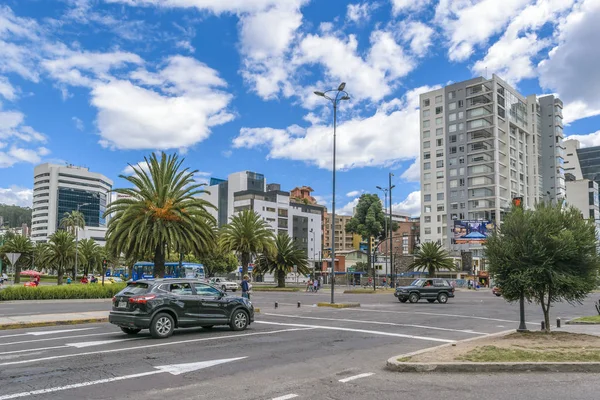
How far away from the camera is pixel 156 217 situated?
95.7 ft

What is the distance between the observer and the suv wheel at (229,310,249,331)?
1490cm

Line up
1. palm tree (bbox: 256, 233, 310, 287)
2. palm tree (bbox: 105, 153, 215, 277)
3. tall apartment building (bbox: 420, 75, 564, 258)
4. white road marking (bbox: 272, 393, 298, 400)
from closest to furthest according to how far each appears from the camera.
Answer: white road marking (bbox: 272, 393, 298, 400) < palm tree (bbox: 105, 153, 215, 277) < palm tree (bbox: 256, 233, 310, 287) < tall apartment building (bbox: 420, 75, 564, 258)

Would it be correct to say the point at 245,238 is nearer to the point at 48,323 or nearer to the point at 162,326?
the point at 48,323

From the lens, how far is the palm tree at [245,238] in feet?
175

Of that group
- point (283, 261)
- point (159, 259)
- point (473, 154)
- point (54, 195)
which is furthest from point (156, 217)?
point (54, 195)

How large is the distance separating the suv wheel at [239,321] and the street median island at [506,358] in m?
6.28

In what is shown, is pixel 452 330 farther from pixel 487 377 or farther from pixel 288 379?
pixel 288 379

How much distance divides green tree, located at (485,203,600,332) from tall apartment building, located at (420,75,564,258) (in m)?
79.0

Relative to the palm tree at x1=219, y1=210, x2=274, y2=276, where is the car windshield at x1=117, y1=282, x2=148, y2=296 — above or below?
below

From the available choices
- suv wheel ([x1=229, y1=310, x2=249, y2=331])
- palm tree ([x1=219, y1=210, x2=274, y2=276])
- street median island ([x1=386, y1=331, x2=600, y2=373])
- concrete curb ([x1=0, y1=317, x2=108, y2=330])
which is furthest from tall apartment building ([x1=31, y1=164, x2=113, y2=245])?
street median island ([x1=386, y1=331, x2=600, y2=373])

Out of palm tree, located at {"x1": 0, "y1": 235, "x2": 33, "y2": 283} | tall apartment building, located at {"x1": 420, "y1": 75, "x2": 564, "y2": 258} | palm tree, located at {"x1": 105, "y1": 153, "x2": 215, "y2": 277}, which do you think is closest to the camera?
palm tree, located at {"x1": 105, "y1": 153, "x2": 215, "y2": 277}

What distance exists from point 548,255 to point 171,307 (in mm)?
10005

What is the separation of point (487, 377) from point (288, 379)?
11.2 ft

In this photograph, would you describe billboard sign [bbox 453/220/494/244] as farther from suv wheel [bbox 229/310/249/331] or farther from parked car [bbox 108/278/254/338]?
parked car [bbox 108/278/254/338]
